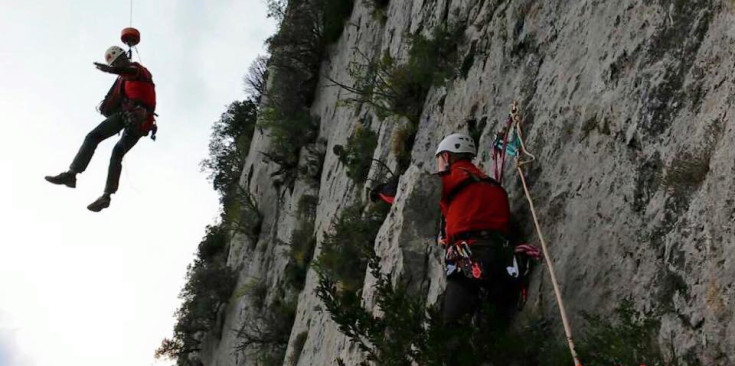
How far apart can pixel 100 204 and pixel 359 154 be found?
3.93m

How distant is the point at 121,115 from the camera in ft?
39.0

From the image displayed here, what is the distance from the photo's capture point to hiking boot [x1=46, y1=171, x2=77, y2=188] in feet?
36.7

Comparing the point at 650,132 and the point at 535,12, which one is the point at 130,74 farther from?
the point at 650,132

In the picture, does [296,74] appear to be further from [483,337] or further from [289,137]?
[483,337]

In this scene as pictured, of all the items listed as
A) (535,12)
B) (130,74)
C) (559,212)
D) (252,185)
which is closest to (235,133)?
(252,185)

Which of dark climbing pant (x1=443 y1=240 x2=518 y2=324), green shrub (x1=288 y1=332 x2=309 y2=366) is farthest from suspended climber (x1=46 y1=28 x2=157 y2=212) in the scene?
Result: dark climbing pant (x1=443 y1=240 x2=518 y2=324)

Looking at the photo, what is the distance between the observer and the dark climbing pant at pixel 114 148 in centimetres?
1147

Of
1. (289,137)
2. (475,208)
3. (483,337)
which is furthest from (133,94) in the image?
(483,337)

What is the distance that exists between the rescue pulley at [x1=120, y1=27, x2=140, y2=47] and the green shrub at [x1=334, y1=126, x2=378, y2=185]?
11.3ft

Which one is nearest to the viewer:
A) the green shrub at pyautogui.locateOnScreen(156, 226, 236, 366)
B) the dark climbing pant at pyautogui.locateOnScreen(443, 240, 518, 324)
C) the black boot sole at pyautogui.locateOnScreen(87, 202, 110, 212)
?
the dark climbing pant at pyautogui.locateOnScreen(443, 240, 518, 324)

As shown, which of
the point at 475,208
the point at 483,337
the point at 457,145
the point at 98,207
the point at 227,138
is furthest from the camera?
the point at 227,138

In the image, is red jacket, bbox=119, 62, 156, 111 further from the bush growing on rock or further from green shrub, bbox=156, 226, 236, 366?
green shrub, bbox=156, 226, 236, 366

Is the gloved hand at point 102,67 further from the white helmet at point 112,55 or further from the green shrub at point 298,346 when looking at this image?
the green shrub at point 298,346

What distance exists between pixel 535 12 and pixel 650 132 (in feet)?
9.71
